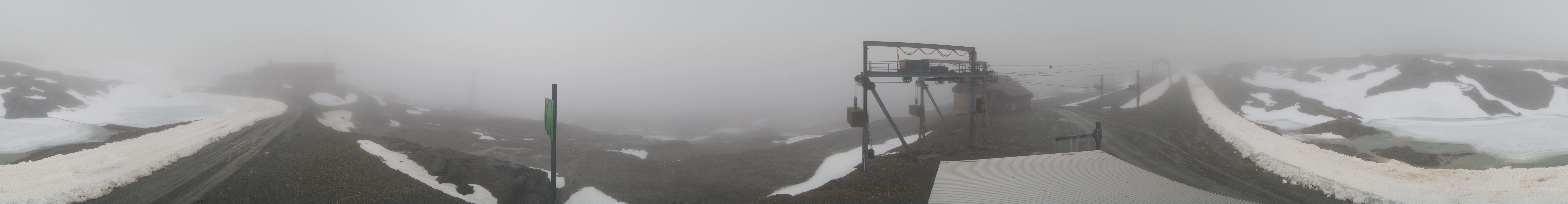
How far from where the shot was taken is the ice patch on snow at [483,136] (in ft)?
78.1

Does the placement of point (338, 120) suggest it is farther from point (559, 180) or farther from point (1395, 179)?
point (1395, 179)

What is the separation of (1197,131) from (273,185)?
104 ft

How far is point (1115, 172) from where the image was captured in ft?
37.8

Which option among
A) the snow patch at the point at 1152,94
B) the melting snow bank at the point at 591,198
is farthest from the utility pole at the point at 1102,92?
the melting snow bank at the point at 591,198

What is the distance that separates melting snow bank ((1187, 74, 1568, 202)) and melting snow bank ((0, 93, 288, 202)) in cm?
2591

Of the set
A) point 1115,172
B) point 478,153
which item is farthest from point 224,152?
point 1115,172

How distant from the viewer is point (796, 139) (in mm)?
27828

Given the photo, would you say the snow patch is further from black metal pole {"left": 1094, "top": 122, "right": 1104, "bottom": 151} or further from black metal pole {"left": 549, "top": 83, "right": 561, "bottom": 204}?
black metal pole {"left": 549, "top": 83, "right": 561, "bottom": 204}

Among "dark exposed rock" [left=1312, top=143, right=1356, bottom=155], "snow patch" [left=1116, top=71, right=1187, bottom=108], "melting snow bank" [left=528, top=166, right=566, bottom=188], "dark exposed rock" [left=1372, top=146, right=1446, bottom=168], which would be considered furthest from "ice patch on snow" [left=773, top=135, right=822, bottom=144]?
"snow patch" [left=1116, top=71, right=1187, bottom=108]

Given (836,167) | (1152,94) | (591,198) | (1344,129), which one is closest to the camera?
(591,198)

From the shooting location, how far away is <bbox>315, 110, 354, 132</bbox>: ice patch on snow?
1992 centimetres

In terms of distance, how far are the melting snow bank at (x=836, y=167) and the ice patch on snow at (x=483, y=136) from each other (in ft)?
55.3

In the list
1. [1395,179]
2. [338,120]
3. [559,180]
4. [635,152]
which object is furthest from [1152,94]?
[338,120]

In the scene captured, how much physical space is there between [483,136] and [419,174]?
1144 centimetres
